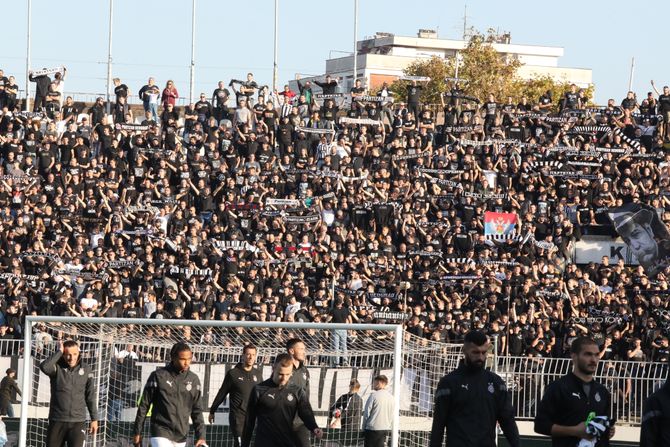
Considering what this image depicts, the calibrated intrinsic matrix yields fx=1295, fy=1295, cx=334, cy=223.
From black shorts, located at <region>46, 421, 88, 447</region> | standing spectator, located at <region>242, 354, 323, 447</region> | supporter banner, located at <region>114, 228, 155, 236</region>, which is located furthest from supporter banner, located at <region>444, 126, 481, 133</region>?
standing spectator, located at <region>242, 354, 323, 447</region>

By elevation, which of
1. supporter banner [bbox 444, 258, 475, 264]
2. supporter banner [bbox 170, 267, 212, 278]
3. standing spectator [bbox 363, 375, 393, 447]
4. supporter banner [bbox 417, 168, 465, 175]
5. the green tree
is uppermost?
the green tree

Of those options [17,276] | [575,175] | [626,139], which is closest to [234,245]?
[17,276]

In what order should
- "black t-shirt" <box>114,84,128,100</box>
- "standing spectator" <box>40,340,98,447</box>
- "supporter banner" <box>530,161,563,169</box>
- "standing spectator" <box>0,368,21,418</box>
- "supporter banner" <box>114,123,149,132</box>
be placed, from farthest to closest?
"black t-shirt" <box>114,84,128,100</box> < "supporter banner" <box>114,123,149,132</box> < "supporter banner" <box>530,161,563,169</box> < "standing spectator" <box>0,368,21,418</box> < "standing spectator" <box>40,340,98,447</box>

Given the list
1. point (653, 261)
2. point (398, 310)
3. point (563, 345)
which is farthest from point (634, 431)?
point (653, 261)

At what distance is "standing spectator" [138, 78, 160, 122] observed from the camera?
34594mm

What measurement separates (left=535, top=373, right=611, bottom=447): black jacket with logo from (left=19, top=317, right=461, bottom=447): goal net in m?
7.56

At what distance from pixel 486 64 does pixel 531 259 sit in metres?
42.1

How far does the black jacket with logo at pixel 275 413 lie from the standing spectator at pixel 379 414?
193 inches

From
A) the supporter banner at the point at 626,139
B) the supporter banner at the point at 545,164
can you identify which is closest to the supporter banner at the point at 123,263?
the supporter banner at the point at 545,164

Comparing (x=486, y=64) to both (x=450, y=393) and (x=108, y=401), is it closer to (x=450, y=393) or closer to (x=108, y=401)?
(x=108, y=401)

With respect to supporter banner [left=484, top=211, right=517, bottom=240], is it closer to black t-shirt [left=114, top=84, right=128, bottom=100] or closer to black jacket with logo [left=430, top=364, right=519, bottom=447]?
black t-shirt [left=114, top=84, right=128, bottom=100]

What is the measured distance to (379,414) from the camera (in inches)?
623

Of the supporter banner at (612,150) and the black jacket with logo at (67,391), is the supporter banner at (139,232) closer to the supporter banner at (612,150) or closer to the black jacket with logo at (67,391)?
the supporter banner at (612,150)

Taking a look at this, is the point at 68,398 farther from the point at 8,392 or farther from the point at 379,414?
the point at 8,392
